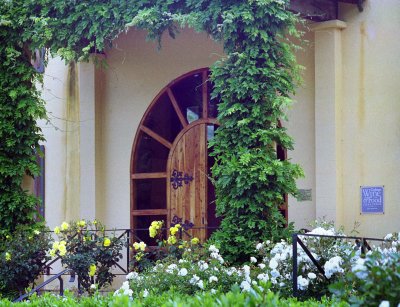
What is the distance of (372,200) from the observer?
30.6 feet

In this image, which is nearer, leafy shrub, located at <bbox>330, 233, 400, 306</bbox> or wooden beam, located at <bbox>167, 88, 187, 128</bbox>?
leafy shrub, located at <bbox>330, 233, 400, 306</bbox>

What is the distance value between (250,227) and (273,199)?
0.43 m

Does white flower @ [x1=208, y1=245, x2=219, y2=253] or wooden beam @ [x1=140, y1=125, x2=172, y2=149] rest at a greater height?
wooden beam @ [x1=140, y1=125, x2=172, y2=149]

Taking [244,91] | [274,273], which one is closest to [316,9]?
[244,91]

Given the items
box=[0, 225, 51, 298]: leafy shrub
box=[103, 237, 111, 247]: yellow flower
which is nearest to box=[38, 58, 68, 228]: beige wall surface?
box=[0, 225, 51, 298]: leafy shrub

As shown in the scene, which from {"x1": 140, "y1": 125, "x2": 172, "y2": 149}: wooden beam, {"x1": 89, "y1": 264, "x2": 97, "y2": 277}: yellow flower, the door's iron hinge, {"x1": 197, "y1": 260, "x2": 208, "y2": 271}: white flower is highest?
{"x1": 140, "y1": 125, "x2": 172, "y2": 149}: wooden beam

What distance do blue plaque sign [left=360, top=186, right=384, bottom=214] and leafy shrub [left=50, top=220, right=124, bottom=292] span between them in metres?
3.08

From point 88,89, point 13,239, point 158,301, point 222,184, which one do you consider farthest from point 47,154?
point 158,301

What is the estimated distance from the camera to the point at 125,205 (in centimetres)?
1160

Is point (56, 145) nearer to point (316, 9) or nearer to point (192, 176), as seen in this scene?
point (192, 176)

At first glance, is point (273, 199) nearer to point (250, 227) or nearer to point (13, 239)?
point (250, 227)

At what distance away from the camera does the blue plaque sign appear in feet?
30.4

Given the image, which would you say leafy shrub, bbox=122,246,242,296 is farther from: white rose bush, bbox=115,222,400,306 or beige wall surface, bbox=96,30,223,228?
beige wall surface, bbox=96,30,223,228

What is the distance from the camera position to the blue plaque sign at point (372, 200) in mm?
9258
